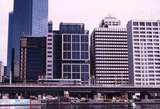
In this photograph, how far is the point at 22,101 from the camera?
180000mm

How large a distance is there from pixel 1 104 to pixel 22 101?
33.6ft

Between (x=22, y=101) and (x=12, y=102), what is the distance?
6115mm

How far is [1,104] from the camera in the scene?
182 metres

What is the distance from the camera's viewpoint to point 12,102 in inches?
7215

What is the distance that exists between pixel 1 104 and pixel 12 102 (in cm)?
508
